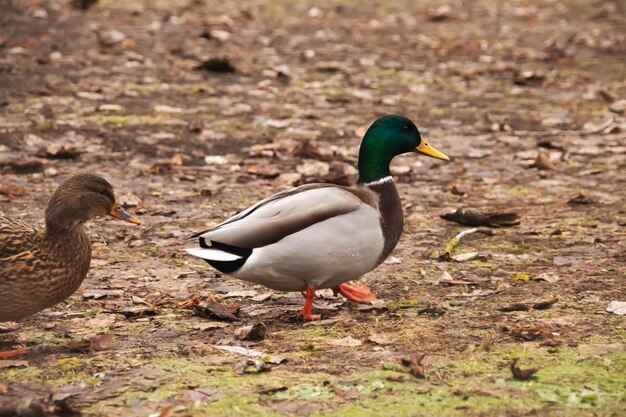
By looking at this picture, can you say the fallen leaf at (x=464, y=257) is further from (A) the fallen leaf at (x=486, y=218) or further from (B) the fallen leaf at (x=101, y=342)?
(B) the fallen leaf at (x=101, y=342)

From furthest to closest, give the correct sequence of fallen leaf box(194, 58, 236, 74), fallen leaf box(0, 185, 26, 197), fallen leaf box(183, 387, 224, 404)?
fallen leaf box(194, 58, 236, 74) → fallen leaf box(0, 185, 26, 197) → fallen leaf box(183, 387, 224, 404)

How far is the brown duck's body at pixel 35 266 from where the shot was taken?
4160mm

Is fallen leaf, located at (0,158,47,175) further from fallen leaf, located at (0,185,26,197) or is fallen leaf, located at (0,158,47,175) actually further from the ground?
fallen leaf, located at (0,185,26,197)

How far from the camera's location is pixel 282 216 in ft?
15.1

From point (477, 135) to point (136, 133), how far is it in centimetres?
258

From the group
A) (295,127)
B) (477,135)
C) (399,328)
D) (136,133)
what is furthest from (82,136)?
(399,328)

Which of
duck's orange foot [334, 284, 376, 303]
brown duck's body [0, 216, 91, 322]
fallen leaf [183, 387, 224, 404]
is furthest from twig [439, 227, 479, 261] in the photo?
fallen leaf [183, 387, 224, 404]

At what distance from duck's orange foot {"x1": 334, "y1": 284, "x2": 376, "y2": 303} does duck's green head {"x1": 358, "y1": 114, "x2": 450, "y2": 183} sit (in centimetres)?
49

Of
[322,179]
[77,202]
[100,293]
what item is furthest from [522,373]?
[322,179]

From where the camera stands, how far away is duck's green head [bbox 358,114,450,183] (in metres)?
5.04

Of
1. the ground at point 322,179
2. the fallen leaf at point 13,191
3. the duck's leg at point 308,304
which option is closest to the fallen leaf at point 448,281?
the ground at point 322,179

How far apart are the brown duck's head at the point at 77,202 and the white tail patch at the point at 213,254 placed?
44 cm

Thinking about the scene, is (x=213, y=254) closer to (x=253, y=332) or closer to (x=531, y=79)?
(x=253, y=332)

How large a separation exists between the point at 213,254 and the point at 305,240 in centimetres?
38
